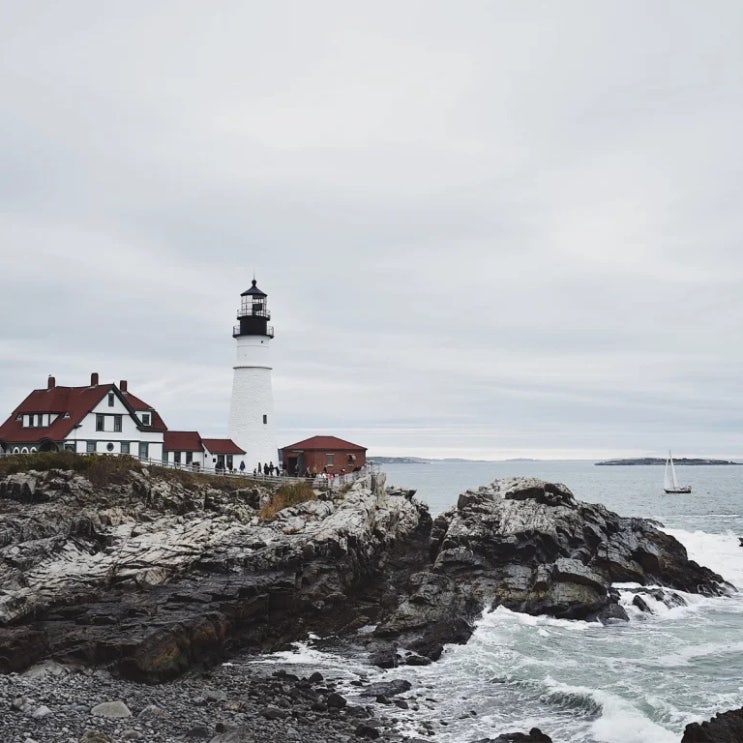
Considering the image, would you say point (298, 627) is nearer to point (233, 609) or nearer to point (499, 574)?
point (233, 609)

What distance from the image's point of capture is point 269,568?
27.8 metres

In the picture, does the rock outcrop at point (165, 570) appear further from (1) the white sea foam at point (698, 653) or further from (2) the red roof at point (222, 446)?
(2) the red roof at point (222, 446)

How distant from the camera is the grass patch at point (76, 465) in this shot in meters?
36.8

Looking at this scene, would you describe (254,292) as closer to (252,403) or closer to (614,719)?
(252,403)

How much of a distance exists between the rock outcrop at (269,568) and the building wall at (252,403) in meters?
10.7

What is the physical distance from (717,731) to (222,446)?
133ft

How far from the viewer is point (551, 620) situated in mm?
26984

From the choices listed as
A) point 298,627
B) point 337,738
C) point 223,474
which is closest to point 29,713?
point 337,738

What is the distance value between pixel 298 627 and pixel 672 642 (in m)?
12.4

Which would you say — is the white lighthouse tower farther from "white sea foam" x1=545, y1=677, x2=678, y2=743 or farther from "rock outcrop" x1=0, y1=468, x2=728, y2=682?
"white sea foam" x1=545, y1=677, x2=678, y2=743

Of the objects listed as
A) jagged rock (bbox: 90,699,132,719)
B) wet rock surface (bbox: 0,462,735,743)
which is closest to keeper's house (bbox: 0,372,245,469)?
wet rock surface (bbox: 0,462,735,743)

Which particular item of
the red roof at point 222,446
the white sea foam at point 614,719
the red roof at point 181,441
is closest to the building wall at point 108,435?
the red roof at point 181,441

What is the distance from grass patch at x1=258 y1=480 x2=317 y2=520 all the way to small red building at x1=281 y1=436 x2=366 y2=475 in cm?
1163

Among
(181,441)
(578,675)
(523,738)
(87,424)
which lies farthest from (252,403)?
(523,738)
